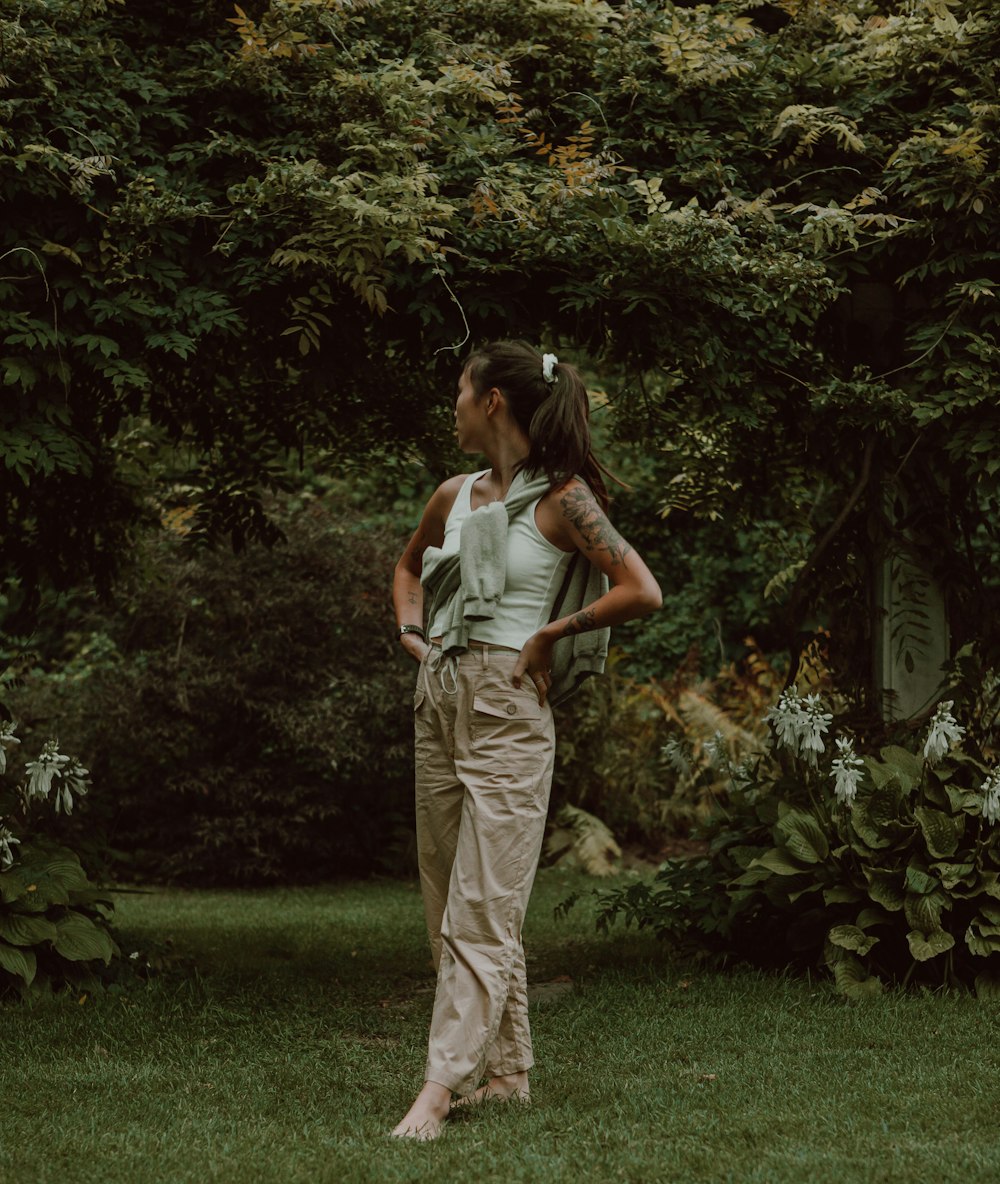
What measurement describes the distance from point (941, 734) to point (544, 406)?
96.5 inches

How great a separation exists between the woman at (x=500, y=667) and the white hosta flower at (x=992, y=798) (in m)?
2.19

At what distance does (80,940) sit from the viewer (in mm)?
5512

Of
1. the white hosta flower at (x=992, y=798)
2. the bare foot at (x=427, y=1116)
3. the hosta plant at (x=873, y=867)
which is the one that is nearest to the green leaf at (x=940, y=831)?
the hosta plant at (x=873, y=867)

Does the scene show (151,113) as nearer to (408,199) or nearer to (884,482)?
(408,199)

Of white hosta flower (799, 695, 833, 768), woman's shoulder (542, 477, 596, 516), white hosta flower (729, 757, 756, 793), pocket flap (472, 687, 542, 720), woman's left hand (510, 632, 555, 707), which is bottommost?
white hosta flower (729, 757, 756, 793)

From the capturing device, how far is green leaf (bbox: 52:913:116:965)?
545 cm

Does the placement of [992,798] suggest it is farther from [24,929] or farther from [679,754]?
[24,929]

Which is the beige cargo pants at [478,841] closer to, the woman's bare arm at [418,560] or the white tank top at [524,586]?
the white tank top at [524,586]

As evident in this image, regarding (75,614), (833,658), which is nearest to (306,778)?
(75,614)

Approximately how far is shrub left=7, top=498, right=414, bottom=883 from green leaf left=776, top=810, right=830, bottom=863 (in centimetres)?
486

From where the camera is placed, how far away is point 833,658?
657cm

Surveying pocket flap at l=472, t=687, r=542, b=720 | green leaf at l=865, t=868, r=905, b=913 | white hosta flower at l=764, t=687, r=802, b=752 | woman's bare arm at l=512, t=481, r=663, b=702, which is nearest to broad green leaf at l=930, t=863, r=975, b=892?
green leaf at l=865, t=868, r=905, b=913

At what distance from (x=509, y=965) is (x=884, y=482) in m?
3.35

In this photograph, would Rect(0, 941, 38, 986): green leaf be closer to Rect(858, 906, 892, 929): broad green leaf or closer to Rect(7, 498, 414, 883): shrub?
Rect(858, 906, 892, 929): broad green leaf
